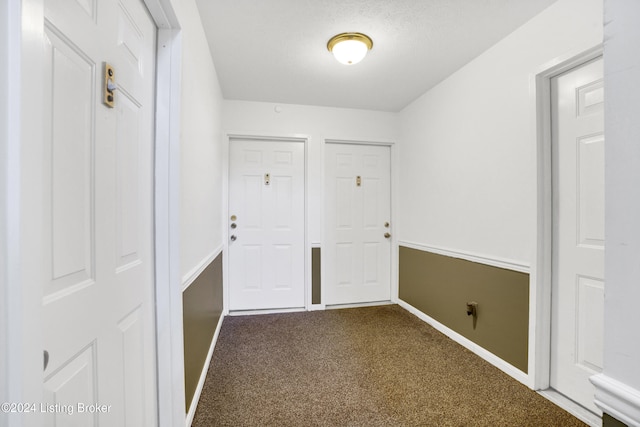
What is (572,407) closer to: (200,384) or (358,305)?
(358,305)

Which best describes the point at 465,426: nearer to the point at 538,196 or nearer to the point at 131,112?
the point at 538,196

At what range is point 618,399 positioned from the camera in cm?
50

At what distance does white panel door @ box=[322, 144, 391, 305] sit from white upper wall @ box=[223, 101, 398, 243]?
128 mm

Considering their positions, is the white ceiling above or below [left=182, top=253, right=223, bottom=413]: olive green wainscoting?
above

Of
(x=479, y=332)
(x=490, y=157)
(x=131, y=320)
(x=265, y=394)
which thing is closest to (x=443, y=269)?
(x=479, y=332)

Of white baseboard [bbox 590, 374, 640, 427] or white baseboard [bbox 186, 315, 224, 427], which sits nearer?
white baseboard [bbox 590, 374, 640, 427]

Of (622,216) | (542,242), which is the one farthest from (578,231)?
(622,216)

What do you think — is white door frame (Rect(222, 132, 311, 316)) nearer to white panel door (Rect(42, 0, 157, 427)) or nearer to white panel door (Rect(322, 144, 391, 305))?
white panel door (Rect(322, 144, 391, 305))

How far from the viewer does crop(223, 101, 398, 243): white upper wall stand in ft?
9.71

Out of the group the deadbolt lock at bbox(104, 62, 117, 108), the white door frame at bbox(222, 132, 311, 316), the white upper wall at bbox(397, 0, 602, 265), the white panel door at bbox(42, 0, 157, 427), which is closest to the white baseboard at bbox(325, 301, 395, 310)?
the white door frame at bbox(222, 132, 311, 316)

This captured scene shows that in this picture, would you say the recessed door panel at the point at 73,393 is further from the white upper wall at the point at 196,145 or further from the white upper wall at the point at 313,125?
the white upper wall at the point at 313,125

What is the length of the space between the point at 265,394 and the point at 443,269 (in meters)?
1.78

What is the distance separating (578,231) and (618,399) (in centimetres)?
145

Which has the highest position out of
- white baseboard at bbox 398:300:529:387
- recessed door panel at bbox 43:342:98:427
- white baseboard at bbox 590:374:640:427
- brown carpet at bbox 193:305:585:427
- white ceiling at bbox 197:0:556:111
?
white ceiling at bbox 197:0:556:111
